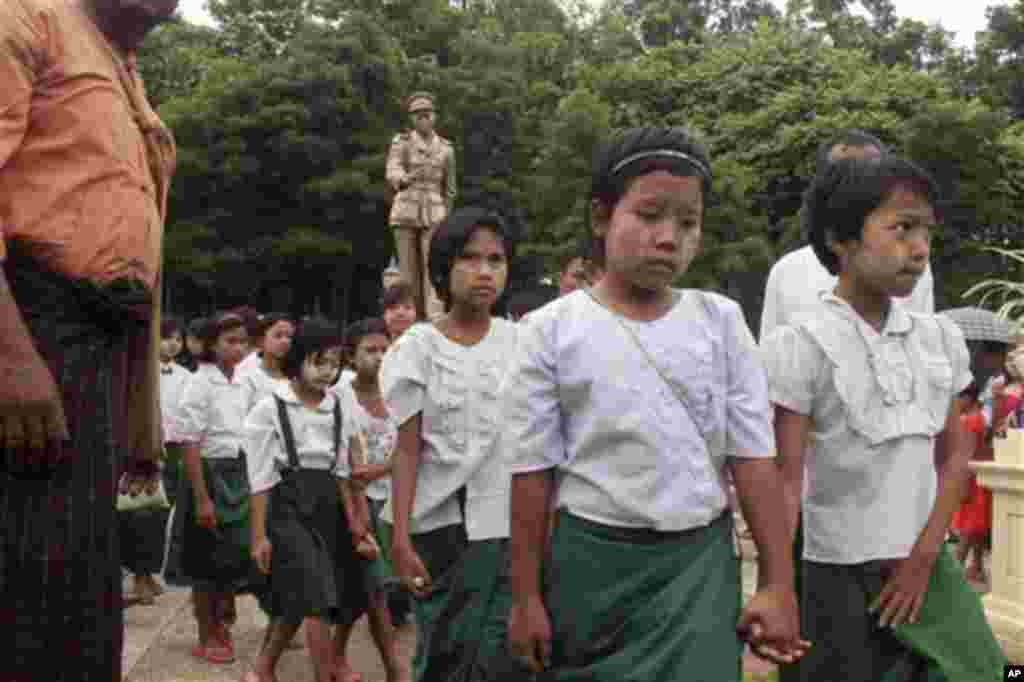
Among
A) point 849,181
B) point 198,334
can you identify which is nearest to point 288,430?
point 198,334

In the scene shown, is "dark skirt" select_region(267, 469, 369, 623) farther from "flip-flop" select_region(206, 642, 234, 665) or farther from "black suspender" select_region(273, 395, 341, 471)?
"flip-flop" select_region(206, 642, 234, 665)

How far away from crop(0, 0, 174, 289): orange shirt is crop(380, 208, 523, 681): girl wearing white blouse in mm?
1538

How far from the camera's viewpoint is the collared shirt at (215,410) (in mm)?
6992

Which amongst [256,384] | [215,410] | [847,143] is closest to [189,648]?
[215,410]

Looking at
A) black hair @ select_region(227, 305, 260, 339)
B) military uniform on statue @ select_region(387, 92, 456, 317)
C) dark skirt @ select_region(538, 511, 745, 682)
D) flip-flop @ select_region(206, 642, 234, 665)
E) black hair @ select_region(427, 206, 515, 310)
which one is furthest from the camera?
military uniform on statue @ select_region(387, 92, 456, 317)

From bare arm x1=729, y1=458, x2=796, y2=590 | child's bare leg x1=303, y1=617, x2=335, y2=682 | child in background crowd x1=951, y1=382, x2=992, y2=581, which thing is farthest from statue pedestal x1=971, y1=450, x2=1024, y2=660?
bare arm x1=729, y1=458, x2=796, y2=590

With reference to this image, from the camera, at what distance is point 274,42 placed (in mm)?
35250

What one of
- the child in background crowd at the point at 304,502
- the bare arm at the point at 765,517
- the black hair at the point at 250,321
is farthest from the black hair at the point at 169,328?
the bare arm at the point at 765,517

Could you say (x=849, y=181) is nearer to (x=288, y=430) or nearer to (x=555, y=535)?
(x=555, y=535)

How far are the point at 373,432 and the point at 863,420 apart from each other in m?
3.57

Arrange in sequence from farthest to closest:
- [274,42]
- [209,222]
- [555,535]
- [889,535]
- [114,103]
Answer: [274,42] < [209,222] < [889,535] < [555,535] < [114,103]

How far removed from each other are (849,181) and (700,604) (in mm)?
1273

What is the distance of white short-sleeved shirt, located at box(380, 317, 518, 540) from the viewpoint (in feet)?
13.1

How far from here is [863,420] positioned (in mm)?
3201
